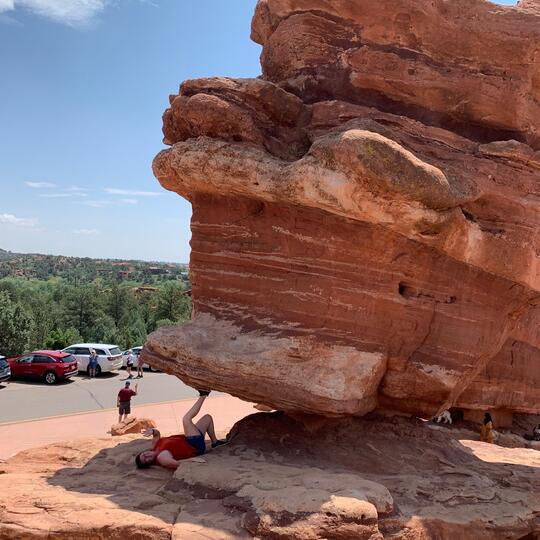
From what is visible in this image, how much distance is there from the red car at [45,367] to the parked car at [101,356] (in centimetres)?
191

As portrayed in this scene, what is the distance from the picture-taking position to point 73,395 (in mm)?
19797

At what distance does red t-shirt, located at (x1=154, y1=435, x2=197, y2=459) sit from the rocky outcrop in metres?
0.32

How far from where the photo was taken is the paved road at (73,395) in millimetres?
17141

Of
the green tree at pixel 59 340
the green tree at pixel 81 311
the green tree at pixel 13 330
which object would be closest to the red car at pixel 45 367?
the green tree at pixel 13 330

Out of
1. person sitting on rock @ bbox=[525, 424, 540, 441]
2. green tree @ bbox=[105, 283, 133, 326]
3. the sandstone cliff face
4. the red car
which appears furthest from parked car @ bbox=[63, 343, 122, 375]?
green tree @ bbox=[105, 283, 133, 326]

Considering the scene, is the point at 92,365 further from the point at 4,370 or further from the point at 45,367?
the point at 4,370

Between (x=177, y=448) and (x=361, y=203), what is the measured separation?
4397mm

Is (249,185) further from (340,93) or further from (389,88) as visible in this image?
(389,88)

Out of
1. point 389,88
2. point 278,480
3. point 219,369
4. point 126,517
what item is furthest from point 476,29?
point 126,517

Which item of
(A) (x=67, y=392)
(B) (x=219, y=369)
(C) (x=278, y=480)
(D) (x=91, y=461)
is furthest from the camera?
(A) (x=67, y=392)

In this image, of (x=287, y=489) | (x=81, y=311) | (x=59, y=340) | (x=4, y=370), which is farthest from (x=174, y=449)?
(x=81, y=311)

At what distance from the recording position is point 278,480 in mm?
6543

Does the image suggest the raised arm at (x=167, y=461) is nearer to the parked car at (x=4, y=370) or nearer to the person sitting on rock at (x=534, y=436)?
the person sitting on rock at (x=534, y=436)

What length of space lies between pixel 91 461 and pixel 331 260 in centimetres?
488
